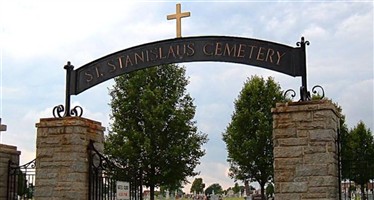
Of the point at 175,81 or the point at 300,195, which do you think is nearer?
the point at 300,195

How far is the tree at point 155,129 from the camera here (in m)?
22.8

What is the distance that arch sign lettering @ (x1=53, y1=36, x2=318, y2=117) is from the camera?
29.2ft

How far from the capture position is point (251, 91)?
1028 inches

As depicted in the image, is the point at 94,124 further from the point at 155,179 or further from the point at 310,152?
the point at 155,179

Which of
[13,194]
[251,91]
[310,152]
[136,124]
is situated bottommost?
[13,194]

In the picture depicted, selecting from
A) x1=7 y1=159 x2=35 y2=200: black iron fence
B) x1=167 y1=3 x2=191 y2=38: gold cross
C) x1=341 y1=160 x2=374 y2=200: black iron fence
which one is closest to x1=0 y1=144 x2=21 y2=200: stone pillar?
x1=7 y1=159 x2=35 y2=200: black iron fence

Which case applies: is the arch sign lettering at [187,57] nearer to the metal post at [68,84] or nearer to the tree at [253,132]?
the metal post at [68,84]

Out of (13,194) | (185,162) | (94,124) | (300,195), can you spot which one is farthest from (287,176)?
(185,162)

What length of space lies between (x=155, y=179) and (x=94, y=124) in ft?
44.2

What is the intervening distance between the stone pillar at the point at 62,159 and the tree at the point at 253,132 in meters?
16.3

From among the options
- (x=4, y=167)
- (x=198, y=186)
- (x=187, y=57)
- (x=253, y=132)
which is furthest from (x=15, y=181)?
(x=198, y=186)

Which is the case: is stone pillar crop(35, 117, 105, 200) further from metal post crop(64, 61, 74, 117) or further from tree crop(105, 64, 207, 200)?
tree crop(105, 64, 207, 200)

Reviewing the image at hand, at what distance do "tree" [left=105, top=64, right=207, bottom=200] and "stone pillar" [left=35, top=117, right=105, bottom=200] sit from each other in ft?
42.2

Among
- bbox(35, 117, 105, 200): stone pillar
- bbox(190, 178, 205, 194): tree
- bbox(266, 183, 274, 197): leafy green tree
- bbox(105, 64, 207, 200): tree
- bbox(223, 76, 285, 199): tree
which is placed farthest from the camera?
bbox(190, 178, 205, 194): tree
